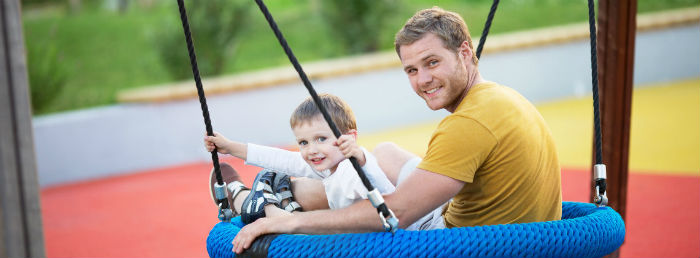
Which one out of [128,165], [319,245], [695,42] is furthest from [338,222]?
[695,42]

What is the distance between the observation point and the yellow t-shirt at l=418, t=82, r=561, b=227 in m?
1.50

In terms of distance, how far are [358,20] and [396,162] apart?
21.1 feet

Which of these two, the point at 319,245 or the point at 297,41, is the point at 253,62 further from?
the point at 319,245

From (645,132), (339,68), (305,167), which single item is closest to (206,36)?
(339,68)

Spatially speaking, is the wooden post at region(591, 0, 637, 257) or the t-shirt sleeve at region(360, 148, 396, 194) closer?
the t-shirt sleeve at region(360, 148, 396, 194)

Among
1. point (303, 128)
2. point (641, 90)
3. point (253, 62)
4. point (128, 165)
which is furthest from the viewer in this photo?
point (253, 62)

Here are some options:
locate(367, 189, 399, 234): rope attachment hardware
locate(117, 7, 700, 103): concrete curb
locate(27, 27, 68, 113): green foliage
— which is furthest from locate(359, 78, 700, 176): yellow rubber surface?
locate(367, 189, 399, 234): rope attachment hardware

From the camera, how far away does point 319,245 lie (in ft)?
4.98

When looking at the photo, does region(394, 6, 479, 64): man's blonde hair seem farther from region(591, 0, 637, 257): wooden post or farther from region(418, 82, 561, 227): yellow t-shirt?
region(591, 0, 637, 257): wooden post

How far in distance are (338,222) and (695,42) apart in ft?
24.7

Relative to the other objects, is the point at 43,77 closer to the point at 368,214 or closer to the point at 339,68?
the point at 339,68

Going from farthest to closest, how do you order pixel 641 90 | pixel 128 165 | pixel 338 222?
pixel 641 90, pixel 128 165, pixel 338 222

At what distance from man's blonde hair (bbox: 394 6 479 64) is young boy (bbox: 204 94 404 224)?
0.94ft

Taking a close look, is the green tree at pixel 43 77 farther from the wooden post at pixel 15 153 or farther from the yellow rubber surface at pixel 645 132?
the wooden post at pixel 15 153
